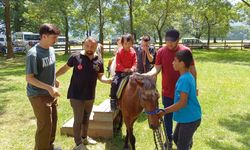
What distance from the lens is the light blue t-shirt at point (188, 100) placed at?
11.8ft

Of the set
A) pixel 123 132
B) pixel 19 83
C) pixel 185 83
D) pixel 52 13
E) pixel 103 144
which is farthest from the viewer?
pixel 52 13

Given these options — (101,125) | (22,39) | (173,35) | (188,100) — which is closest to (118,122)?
(101,125)

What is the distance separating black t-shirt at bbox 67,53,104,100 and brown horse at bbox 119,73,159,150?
2.03ft

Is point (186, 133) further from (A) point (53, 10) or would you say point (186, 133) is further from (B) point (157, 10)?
(B) point (157, 10)

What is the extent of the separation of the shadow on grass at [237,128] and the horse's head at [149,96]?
7.76 feet

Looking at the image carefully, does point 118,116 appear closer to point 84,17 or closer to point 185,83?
point 185,83

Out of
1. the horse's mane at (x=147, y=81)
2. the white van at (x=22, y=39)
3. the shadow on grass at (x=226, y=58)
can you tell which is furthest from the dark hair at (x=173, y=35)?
the white van at (x=22, y=39)

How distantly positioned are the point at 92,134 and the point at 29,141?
1.21 metres

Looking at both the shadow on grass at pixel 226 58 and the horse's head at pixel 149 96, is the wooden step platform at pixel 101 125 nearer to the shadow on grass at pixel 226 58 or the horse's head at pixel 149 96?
the horse's head at pixel 149 96

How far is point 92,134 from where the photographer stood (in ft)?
21.3

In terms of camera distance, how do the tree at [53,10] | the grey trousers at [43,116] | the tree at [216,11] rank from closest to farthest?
the grey trousers at [43,116] → the tree at [53,10] → the tree at [216,11]

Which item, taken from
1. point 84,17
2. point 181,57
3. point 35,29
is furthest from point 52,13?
point 181,57

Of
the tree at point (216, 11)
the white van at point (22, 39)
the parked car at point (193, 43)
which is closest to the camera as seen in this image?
the tree at point (216, 11)

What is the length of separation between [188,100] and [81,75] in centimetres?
196
